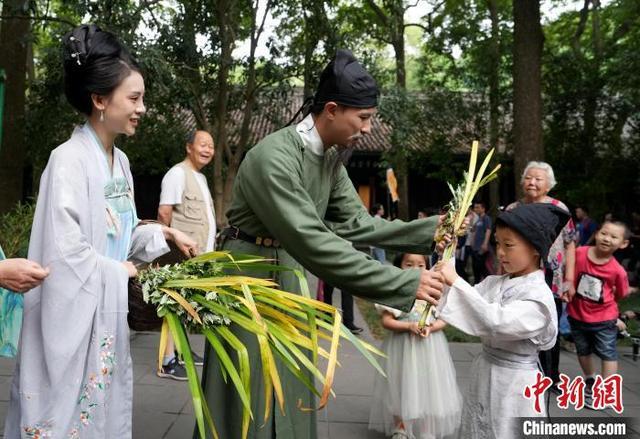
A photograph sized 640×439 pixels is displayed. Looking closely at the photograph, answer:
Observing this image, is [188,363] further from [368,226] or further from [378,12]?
[378,12]

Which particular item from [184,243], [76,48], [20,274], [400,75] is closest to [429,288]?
[184,243]

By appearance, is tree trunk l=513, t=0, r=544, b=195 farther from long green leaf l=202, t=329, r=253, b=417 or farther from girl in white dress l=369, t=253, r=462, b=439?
long green leaf l=202, t=329, r=253, b=417

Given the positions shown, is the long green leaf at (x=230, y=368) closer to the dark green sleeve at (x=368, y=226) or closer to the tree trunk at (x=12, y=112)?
the dark green sleeve at (x=368, y=226)

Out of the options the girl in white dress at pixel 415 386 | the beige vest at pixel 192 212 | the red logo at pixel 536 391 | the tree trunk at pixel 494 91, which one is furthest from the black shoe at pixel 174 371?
the tree trunk at pixel 494 91

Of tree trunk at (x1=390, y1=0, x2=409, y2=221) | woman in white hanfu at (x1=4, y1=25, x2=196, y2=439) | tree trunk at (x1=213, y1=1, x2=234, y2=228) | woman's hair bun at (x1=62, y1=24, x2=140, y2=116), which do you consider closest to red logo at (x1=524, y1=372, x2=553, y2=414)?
woman in white hanfu at (x1=4, y1=25, x2=196, y2=439)

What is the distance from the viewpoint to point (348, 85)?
2.42m

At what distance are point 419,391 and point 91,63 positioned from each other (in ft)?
8.32

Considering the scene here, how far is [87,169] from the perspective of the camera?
2.09 meters

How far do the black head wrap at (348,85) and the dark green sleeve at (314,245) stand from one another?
344 millimetres

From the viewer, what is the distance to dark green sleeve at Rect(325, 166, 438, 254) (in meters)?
2.86

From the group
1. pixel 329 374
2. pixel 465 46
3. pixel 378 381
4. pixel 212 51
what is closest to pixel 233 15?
pixel 212 51

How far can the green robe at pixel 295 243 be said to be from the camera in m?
2.25

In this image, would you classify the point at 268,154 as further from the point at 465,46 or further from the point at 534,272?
the point at 465,46

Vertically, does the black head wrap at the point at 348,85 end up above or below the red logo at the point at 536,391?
above
